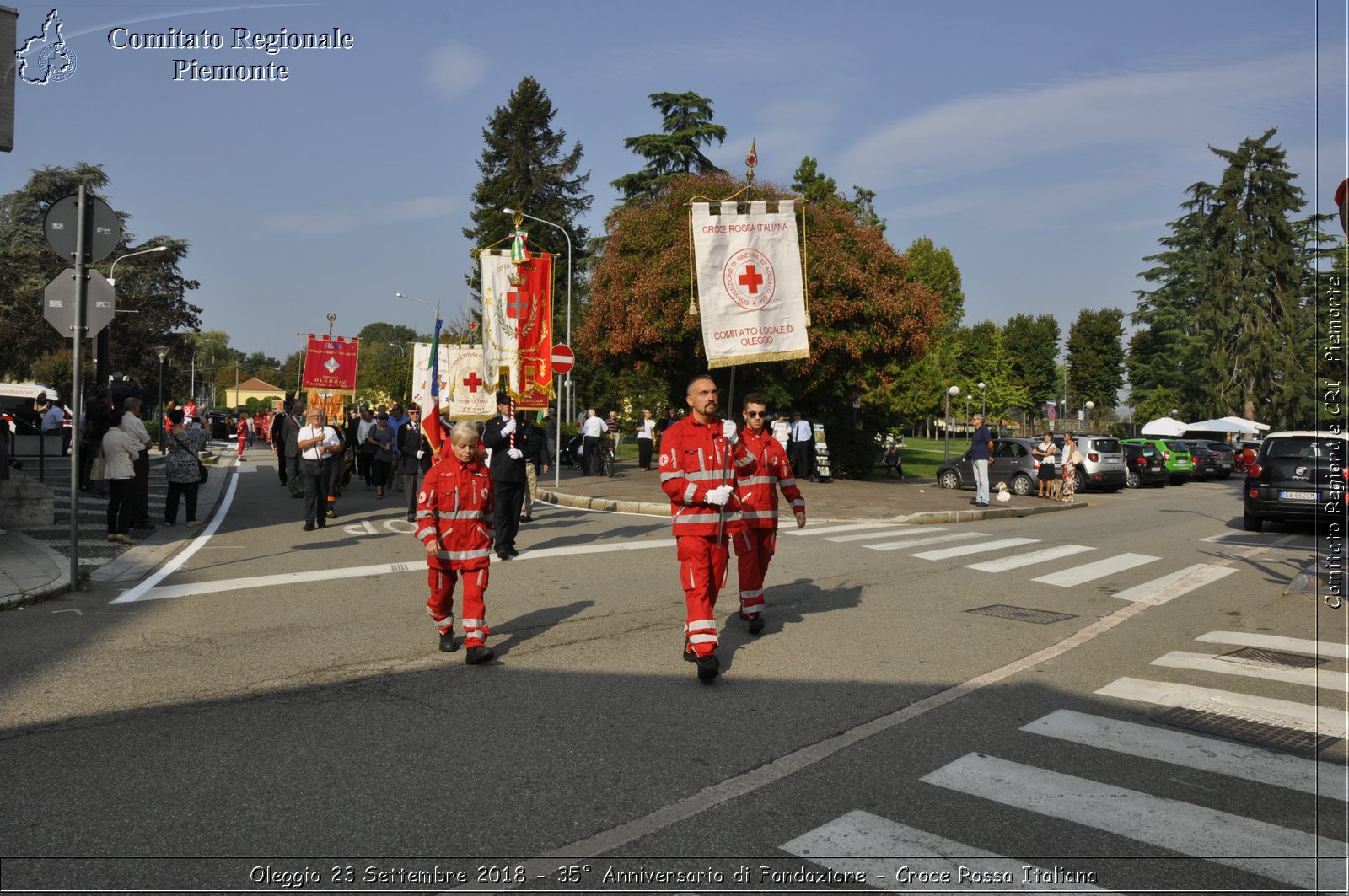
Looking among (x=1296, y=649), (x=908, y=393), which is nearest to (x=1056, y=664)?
(x=1296, y=649)

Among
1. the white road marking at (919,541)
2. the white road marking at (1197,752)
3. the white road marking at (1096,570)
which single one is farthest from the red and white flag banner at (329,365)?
the white road marking at (1197,752)

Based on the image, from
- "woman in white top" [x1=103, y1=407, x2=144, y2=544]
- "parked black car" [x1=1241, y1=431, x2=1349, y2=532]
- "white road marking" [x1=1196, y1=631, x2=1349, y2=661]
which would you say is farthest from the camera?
"parked black car" [x1=1241, y1=431, x2=1349, y2=532]

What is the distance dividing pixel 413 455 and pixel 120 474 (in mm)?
5355

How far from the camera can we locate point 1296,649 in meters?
7.55

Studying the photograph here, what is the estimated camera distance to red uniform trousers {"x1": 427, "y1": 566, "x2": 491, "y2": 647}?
6578 millimetres

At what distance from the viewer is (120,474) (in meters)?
12.4

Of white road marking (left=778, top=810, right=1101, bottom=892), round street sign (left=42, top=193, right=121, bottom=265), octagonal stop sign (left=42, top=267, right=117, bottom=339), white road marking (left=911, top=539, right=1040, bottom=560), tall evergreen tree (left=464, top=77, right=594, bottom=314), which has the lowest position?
white road marking (left=778, top=810, right=1101, bottom=892)

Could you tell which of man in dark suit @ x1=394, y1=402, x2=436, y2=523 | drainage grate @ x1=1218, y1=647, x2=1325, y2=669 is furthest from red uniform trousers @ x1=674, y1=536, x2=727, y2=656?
man in dark suit @ x1=394, y1=402, x2=436, y2=523

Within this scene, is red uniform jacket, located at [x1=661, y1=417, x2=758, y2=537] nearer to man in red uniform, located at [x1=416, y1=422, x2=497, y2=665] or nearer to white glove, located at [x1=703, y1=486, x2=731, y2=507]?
white glove, located at [x1=703, y1=486, x2=731, y2=507]

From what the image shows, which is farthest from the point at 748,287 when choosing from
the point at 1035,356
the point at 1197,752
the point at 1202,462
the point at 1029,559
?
the point at 1035,356

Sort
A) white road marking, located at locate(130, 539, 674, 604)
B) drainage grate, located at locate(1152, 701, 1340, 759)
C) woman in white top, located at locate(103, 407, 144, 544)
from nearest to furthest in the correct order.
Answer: drainage grate, located at locate(1152, 701, 1340, 759) → white road marking, located at locate(130, 539, 674, 604) → woman in white top, located at locate(103, 407, 144, 544)

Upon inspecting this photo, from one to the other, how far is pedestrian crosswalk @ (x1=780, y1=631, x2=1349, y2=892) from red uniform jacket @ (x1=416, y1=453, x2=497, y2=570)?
3.44 metres

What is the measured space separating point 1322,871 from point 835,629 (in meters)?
4.33

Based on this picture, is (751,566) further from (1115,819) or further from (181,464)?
(181,464)
